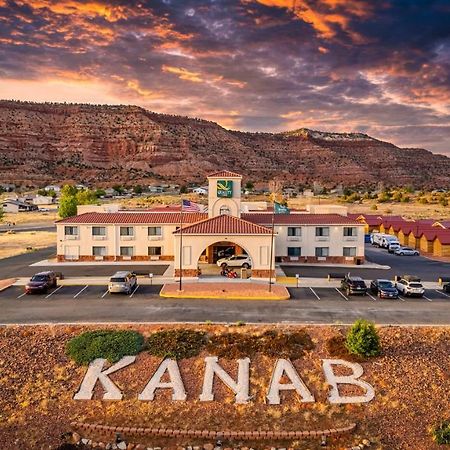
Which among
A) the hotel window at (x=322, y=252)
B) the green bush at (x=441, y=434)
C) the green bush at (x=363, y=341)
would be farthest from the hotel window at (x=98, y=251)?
the green bush at (x=441, y=434)

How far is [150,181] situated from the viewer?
636 feet

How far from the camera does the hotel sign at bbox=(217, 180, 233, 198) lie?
47625 millimetres

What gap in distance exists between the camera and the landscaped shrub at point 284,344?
25.8 metres

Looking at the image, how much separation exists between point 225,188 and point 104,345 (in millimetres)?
25063

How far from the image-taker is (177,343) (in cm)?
2633

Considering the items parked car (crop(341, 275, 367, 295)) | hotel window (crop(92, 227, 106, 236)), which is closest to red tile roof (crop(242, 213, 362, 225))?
parked car (crop(341, 275, 367, 295))

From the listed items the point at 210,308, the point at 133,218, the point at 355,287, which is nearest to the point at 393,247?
the point at 355,287

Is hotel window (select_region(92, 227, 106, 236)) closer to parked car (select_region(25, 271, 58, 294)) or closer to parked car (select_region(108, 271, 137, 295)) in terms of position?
parked car (select_region(25, 271, 58, 294))

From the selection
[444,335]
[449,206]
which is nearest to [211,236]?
[444,335]

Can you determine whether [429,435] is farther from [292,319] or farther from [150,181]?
[150,181]

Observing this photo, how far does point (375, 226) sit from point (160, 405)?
198ft

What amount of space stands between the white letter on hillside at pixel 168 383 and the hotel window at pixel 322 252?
Answer: 1143 inches

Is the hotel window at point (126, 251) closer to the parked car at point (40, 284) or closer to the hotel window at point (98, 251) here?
the hotel window at point (98, 251)

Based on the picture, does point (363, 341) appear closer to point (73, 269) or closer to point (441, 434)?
point (441, 434)
